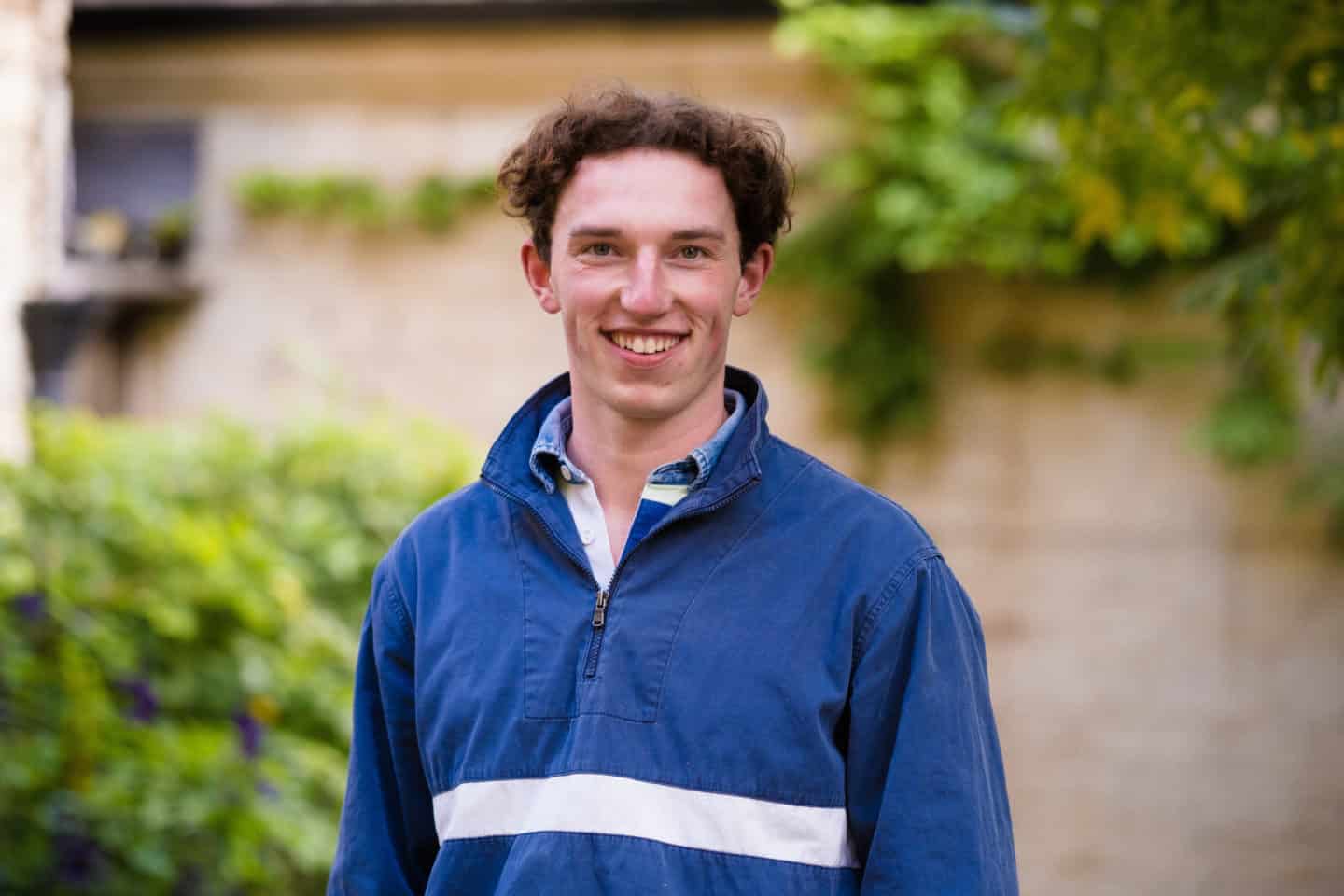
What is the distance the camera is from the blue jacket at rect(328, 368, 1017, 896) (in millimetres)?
1871

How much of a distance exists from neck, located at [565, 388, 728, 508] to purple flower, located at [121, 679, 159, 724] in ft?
9.00

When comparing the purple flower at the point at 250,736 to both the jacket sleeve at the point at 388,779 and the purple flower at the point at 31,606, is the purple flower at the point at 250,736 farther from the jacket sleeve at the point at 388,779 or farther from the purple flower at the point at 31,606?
the jacket sleeve at the point at 388,779

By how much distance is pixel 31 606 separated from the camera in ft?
14.3

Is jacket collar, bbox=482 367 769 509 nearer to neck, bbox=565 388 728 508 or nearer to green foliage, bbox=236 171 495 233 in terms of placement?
neck, bbox=565 388 728 508

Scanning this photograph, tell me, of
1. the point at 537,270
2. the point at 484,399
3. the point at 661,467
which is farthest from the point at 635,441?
the point at 484,399

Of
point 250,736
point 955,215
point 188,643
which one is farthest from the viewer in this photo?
point 955,215

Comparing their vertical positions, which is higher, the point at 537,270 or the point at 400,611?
the point at 537,270

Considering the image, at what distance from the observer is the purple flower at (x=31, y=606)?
4359mm

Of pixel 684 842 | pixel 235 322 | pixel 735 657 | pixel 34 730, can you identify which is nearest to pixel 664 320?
pixel 735 657

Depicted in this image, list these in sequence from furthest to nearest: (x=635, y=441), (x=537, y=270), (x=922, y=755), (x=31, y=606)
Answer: (x=31, y=606), (x=537, y=270), (x=635, y=441), (x=922, y=755)

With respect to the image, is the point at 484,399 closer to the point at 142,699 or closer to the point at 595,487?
the point at 142,699

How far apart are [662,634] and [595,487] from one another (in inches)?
11.5

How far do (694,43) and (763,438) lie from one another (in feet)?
20.2

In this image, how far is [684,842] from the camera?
6.14 feet
